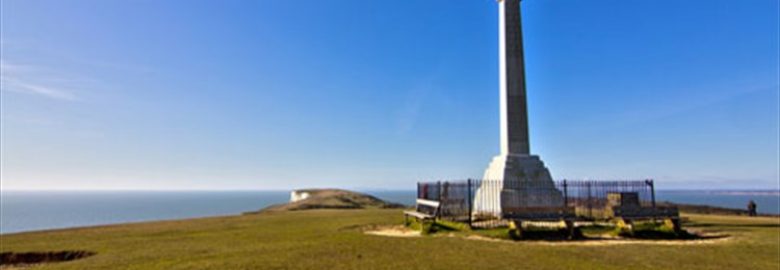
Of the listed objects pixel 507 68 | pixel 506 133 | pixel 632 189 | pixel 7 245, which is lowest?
pixel 7 245

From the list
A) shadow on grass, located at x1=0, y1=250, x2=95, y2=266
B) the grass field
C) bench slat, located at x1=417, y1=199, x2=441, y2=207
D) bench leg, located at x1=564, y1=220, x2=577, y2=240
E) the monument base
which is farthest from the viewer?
the monument base

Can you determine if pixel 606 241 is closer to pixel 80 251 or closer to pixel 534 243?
pixel 534 243

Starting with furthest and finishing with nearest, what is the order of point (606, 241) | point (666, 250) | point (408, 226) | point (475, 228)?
1. point (408, 226)
2. point (475, 228)
3. point (606, 241)
4. point (666, 250)

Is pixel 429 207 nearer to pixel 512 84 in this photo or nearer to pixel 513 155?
pixel 513 155

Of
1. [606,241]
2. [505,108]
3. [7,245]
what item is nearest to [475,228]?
[606,241]

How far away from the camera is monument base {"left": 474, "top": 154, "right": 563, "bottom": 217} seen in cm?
2059

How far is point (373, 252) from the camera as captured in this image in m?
10.9

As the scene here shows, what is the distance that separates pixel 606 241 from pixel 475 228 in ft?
14.3

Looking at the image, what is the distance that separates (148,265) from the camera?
370 inches

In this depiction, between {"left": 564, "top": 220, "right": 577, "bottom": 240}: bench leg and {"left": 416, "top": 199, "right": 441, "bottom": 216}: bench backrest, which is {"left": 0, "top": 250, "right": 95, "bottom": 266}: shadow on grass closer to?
{"left": 416, "top": 199, "right": 441, "bottom": 216}: bench backrest

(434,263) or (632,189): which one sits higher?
(632,189)

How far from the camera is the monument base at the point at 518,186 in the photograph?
67.6 feet

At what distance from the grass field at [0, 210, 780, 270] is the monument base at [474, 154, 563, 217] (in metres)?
6.99

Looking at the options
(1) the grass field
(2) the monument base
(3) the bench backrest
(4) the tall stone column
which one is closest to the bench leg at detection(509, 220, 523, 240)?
(1) the grass field
